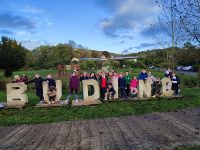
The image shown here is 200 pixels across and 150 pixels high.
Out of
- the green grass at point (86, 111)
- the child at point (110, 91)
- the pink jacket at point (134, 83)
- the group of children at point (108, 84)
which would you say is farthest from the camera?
the pink jacket at point (134, 83)

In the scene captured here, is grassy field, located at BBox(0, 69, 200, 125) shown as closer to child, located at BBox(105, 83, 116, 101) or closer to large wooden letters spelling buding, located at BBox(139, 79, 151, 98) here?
child, located at BBox(105, 83, 116, 101)

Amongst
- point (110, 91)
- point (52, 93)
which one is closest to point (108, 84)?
point (110, 91)

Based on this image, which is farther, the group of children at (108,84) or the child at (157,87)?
the child at (157,87)

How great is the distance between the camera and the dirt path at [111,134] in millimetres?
9977

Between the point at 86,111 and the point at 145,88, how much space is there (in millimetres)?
5707

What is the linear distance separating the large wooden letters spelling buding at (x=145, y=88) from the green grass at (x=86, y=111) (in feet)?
3.52

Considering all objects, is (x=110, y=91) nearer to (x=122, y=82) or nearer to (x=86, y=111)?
(x=122, y=82)

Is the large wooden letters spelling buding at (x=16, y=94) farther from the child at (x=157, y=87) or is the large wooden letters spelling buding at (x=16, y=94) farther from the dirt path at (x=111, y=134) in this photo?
the child at (x=157, y=87)

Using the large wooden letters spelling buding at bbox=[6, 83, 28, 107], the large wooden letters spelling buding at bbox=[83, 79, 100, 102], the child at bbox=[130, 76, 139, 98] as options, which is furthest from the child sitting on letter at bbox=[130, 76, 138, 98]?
the large wooden letters spelling buding at bbox=[6, 83, 28, 107]

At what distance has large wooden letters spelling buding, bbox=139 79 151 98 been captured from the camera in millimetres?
21016

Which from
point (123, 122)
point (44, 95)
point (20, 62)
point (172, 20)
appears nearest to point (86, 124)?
point (123, 122)

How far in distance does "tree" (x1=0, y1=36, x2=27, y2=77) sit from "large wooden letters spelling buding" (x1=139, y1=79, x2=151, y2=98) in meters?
34.1

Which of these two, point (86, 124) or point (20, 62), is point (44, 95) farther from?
point (20, 62)

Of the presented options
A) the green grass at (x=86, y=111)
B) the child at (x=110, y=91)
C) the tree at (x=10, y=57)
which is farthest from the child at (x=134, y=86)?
the tree at (x=10, y=57)
